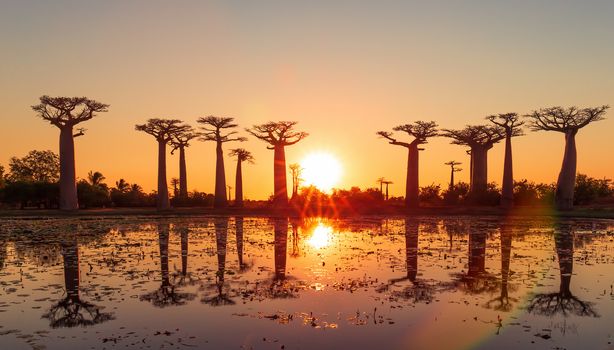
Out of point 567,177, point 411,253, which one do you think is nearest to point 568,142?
point 567,177

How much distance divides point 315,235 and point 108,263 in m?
13.3

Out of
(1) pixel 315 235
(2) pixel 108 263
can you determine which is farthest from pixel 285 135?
(2) pixel 108 263

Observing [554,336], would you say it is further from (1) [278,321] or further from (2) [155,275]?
(2) [155,275]

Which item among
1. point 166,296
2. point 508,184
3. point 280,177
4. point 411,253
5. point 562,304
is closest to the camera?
point 562,304

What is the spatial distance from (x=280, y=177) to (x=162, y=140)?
573 inches

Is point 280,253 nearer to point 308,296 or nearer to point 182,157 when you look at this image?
point 308,296

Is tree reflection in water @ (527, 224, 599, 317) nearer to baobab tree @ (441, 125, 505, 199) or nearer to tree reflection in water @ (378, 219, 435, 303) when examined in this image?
tree reflection in water @ (378, 219, 435, 303)

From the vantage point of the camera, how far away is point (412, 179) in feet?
197

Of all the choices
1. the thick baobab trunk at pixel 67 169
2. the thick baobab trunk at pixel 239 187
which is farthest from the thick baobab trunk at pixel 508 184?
the thick baobab trunk at pixel 67 169

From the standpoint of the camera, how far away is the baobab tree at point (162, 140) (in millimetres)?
60656

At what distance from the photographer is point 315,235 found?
28.9 m

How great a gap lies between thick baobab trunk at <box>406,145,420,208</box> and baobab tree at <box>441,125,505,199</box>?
489 cm

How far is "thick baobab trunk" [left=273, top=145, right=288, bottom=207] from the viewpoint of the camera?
62.1 m

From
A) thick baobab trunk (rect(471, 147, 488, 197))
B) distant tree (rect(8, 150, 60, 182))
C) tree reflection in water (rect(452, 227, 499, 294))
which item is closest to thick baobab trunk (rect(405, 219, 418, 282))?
tree reflection in water (rect(452, 227, 499, 294))
